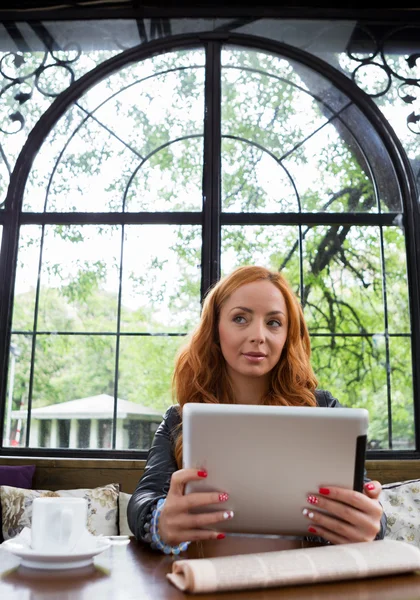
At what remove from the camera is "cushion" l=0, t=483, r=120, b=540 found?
239 centimetres

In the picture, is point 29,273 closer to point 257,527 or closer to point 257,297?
point 257,297

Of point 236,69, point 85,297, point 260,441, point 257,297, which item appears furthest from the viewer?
point 236,69

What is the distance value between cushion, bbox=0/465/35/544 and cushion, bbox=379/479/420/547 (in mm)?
1398

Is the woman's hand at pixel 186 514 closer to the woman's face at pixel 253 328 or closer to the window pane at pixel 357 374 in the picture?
the woman's face at pixel 253 328

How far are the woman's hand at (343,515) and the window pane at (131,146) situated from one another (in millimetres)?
2389

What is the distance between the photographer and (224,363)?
1718 millimetres

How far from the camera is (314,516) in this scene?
0.98m

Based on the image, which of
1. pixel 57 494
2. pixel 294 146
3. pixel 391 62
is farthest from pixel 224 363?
pixel 391 62

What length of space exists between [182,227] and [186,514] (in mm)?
2326

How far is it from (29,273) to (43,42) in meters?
1.33

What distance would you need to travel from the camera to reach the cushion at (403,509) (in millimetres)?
2293

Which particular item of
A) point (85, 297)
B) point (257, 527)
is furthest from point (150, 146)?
point (257, 527)

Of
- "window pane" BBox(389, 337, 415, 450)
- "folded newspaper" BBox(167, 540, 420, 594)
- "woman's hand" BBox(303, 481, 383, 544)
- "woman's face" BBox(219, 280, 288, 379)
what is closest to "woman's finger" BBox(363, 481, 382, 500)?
"woman's hand" BBox(303, 481, 383, 544)

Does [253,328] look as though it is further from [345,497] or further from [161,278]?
[161,278]
